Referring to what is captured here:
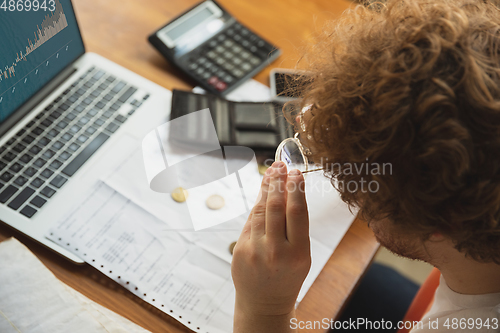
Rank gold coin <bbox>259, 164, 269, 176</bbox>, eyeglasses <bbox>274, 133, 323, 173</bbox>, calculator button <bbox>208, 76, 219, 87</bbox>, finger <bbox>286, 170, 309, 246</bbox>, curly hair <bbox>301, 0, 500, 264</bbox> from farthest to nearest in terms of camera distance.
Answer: calculator button <bbox>208, 76, 219, 87</bbox> < gold coin <bbox>259, 164, 269, 176</bbox> < eyeglasses <bbox>274, 133, 323, 173</bbox> < finger <bbox>286, 170, 309, 246</bbox> < curly hair <bbox>301, 0, 500, 264</bbox>

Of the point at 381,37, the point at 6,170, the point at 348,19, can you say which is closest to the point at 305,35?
the point at 348,19

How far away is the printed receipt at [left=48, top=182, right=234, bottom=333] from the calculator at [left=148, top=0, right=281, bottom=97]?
1.04 feet

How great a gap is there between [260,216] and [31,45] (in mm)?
464

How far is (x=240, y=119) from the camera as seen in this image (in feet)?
2.39

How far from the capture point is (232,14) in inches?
36.9

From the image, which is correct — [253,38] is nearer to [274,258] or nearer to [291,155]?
[291,155]

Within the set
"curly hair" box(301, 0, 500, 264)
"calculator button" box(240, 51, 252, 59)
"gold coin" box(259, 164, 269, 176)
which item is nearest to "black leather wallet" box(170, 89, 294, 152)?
"gold coin" box(259, 164, 269, 176)

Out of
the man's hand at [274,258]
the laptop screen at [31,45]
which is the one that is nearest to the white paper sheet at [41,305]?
the man's hand at [274,258]

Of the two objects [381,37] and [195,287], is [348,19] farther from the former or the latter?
[195,287]

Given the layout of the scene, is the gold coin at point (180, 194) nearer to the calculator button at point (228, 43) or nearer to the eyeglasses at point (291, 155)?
the eyeglasses at point (291, 155)

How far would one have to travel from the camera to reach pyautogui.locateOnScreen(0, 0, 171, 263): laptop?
597mm

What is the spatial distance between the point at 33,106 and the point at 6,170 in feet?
0.45

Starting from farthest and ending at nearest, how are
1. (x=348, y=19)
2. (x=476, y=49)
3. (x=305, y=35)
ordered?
(x=305, y=35) → (x=348, y=19) → (x=476, y=49)

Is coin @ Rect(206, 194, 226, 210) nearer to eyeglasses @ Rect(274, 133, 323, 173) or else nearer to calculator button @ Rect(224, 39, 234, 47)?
eyeglasses @ Rect(274, 133, 323, 173)
